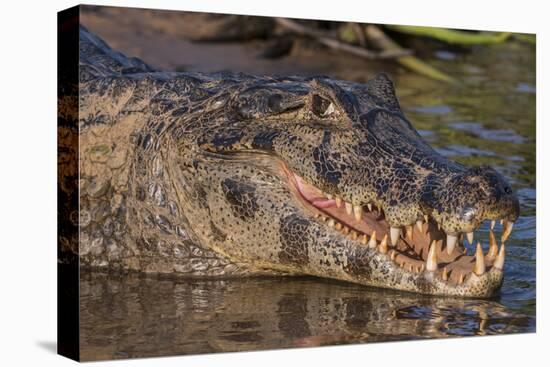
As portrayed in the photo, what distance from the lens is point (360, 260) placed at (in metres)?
6.62

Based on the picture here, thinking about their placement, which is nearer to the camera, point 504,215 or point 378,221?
point 504,215

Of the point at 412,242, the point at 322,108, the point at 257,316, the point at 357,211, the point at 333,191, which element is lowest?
the point at 257,316

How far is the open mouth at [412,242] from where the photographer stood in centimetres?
650

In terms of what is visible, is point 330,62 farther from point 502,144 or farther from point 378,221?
point 378,221

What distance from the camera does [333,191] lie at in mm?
6625

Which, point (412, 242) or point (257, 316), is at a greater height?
point (412, 242)

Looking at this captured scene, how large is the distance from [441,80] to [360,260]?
5.44 meters

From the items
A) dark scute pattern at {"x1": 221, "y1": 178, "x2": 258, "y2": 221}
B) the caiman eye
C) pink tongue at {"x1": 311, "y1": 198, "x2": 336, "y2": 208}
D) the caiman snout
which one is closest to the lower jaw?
pink tongue at {"x1": 311, "y1": 198, "x2": 336, "y2": 208}

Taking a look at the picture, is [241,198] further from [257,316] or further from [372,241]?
[372,241]

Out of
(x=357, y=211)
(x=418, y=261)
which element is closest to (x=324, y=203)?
(x=357, y=211)

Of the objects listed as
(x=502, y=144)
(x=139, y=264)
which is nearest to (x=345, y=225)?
(x=139, y=264)

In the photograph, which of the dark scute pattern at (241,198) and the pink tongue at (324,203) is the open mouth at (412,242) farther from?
the dark scute pattern at (241,198)

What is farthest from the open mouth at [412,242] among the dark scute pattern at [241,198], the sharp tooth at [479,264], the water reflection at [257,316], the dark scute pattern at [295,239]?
the dark scute pattern at [241,198]

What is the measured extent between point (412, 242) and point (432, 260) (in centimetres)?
23
